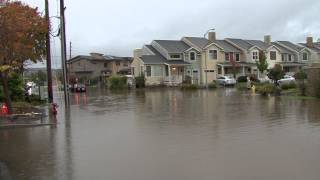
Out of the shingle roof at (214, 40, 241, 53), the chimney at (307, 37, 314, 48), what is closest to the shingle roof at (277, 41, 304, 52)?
the chimney at (307, 37, 314, 48)

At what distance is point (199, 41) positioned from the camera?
8006cm

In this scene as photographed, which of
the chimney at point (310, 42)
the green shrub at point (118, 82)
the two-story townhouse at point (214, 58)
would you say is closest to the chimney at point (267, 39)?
the two-story townhouse at point (214, 58)

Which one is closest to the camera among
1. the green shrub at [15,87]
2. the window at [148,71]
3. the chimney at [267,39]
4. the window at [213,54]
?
the green shrub at [15,87]

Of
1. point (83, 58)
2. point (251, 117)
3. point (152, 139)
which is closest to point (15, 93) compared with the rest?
point (251, 117)

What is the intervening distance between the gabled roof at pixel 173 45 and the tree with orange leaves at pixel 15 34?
167ft

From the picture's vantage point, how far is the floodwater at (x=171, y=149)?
1065 cm

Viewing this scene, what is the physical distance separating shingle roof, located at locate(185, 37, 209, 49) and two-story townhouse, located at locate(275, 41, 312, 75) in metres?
14.6

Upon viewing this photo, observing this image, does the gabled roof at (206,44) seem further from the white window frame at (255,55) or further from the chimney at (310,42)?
the chimney at (310,42)

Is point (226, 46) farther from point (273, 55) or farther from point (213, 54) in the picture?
point (273, 55)

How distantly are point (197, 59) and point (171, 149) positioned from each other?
63.2 meters

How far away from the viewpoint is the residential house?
340 feet

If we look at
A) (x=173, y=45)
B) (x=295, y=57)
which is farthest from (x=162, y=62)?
(x=295, y=57)

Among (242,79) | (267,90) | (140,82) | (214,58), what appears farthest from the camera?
(214,58)

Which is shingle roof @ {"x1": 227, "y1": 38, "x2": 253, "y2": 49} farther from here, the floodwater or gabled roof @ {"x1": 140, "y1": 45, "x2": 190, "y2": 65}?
the floodwater
